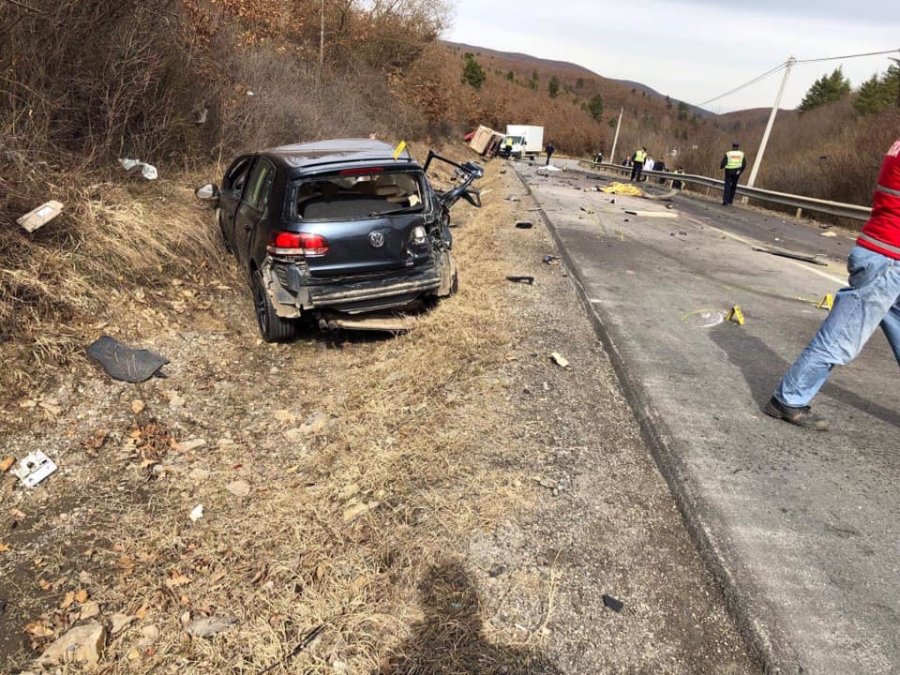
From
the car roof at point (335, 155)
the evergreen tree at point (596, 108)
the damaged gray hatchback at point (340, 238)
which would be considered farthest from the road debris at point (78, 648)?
A: the evergreen tree at point (596, 108)

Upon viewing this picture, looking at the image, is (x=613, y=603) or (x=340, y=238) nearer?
(x=613, y=603)

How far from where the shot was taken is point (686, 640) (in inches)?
84.8

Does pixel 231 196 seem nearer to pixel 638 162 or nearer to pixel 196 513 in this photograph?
pixel 196 513

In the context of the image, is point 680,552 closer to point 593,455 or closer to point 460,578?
point 593,455

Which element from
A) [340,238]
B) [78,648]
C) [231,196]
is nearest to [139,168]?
[231,196]

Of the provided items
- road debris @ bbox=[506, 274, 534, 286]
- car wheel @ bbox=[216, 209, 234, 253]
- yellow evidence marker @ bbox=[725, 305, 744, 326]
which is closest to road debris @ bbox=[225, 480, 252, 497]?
car wheel @ bbox=[216, 209, 234, 253]

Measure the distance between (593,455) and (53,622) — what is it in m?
2.91

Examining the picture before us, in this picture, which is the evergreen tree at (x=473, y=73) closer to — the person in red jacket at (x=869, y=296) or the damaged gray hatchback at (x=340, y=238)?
the damaged gray hatchback at (x=340, y=238)

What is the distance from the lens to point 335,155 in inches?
204

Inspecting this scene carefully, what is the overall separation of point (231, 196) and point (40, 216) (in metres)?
1.97

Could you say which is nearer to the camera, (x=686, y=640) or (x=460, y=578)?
(x=686, y=640)

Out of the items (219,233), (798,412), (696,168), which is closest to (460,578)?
(798,412)

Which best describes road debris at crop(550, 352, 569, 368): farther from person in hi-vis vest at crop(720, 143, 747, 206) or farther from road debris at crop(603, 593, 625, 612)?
person in hi-vis vest at crop(720, 143, 747, 206)

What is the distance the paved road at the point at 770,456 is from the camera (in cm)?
224
